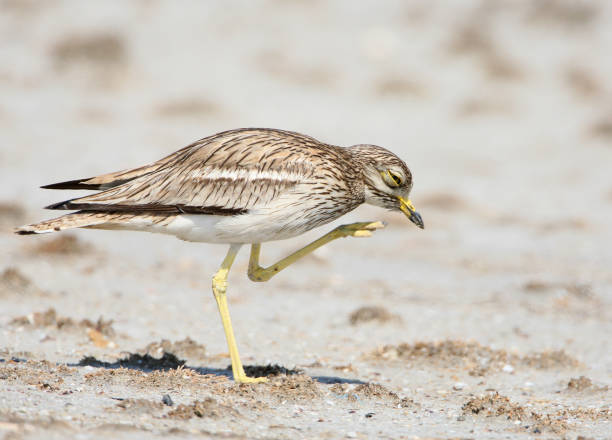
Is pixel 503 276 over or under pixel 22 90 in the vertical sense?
under

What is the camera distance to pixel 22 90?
23.7m

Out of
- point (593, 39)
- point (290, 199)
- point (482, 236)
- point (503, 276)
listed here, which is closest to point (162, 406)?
point (290, 199)

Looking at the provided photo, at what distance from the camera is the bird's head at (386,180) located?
261 inches

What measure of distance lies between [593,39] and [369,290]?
18586 millimetres

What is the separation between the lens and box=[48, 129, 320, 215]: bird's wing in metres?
6.20

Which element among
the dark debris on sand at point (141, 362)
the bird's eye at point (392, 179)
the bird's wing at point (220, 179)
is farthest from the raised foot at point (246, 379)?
the bird's eye at point (392, 179)

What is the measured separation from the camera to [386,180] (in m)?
6.64

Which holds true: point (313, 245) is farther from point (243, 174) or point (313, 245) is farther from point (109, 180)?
point (109, 180)

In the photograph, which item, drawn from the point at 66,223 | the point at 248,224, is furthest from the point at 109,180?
the point at 248,224

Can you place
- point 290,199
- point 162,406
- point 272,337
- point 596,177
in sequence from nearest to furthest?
point 162,406 < point 290,199 < point 272,337 < point 596,177

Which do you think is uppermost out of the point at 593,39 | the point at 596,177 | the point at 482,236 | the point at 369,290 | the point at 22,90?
the point at 593,39

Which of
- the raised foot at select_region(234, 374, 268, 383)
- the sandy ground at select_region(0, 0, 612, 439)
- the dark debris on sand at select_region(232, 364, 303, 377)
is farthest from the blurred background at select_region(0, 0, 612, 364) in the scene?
the raised foot at select_region(234, 374, 268, 383)

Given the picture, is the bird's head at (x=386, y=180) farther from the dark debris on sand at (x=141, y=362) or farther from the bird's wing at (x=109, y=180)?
the dark debris on sand at (x=141, y=362)

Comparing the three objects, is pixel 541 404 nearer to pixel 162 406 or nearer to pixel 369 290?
pixel 162 406
